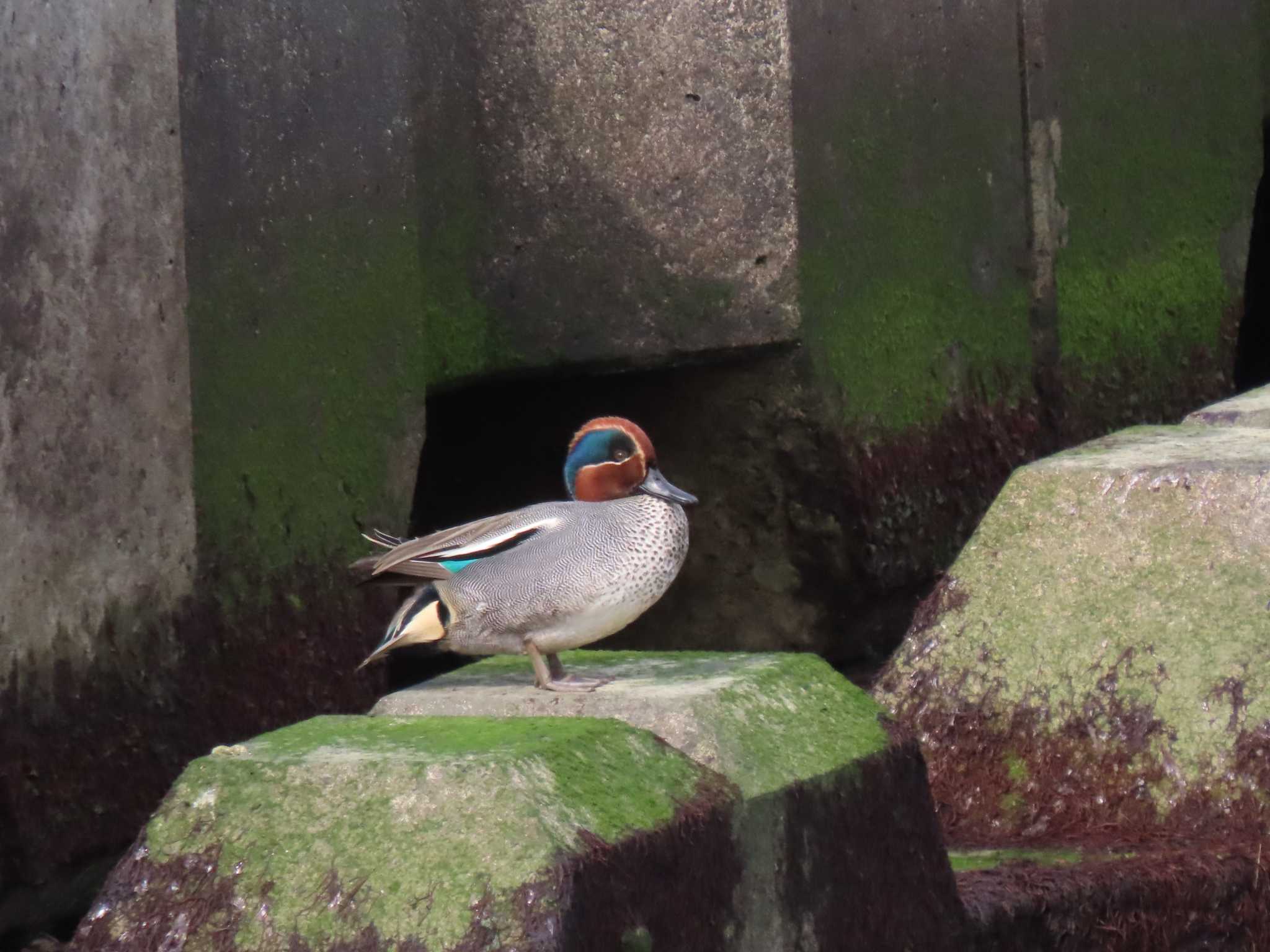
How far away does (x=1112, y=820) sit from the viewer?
4.19m

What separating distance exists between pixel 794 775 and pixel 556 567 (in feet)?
1.89

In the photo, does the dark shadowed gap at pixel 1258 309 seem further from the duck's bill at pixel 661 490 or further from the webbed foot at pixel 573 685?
the webbed foot at pixel 573 685

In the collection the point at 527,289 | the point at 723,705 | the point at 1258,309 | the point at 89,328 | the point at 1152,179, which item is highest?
the point at 89,328

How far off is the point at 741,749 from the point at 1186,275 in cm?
482

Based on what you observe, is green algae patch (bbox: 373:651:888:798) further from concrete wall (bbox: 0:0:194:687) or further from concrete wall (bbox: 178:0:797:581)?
concrete wall (bbox: 178:0:797:581)

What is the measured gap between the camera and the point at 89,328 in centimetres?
433

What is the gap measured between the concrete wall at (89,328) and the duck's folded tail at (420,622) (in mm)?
898

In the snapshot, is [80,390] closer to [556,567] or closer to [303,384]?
[303,384]

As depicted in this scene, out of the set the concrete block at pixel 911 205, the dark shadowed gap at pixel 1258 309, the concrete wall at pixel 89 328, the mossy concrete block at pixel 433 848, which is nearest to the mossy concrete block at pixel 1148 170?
the concrete block at pixel 911 205

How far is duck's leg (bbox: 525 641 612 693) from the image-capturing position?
336 centimetres

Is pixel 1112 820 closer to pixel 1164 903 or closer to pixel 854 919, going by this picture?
pixel 1164 903

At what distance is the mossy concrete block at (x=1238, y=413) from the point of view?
5.72m

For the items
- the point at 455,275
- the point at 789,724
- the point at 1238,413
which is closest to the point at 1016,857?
the point at 789,724

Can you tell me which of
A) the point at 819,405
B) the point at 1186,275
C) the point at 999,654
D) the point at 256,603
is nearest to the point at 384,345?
the point at 256,603
